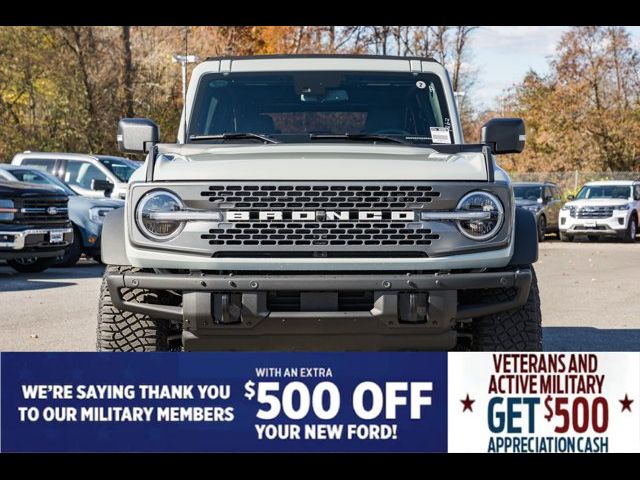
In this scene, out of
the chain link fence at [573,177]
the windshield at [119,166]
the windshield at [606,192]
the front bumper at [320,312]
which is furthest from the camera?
the chain link fence at [573,177]

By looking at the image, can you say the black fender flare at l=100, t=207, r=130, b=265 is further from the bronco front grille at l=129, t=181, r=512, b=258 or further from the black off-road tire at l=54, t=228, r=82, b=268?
the black off-road tire at l=54, t=228, r=82, b=268

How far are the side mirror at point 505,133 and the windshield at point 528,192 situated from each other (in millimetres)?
25346

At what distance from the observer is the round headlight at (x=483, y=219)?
555cm

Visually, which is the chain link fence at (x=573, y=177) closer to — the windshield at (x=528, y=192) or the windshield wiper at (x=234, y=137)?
the windshield at (x=528, y=192)

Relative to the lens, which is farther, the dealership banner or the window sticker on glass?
the window sticker on glass

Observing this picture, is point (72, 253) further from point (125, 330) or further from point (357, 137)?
point (125, 330)

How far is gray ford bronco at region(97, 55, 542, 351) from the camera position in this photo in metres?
5.38

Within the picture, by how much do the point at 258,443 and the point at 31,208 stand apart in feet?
40.9

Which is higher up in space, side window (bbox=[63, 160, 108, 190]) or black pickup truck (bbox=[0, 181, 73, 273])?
side window (bbox=[63, 160, 108, 190])

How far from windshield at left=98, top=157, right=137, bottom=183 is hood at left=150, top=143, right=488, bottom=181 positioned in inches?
611

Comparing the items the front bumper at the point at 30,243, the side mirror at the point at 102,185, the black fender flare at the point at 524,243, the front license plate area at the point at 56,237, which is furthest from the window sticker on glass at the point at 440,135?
the side mirror at the point at 102,185

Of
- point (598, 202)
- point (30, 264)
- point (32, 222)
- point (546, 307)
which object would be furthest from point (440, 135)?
point (598, 202)

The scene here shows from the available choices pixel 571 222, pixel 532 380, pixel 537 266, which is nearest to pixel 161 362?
pixel 532 380

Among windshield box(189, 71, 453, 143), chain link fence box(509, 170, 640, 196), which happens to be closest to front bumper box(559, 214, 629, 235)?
chain link fence box(509, 170, 640, 196)
